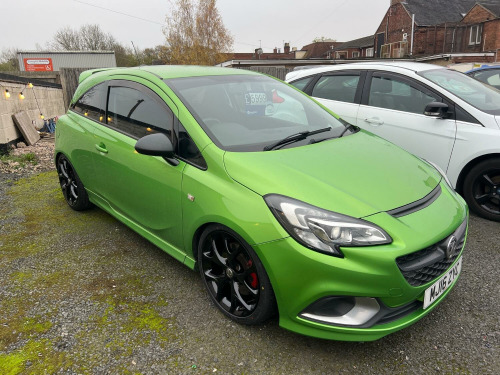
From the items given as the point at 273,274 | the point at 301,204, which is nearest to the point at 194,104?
the point at 301,204

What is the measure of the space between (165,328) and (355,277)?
127 centimetres

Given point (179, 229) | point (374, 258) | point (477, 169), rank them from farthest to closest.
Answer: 1. point (477, 169)
2. point (179, 229)
3. point (374, 258)

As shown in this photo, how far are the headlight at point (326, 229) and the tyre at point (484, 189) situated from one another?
97.4 inches

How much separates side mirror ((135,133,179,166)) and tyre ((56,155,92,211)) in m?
1.80

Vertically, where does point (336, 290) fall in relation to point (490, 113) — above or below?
below

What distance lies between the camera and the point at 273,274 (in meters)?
1.99

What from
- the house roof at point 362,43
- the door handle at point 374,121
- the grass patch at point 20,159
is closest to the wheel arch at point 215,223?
the door handle at point 374,121

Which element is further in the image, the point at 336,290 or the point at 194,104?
the point at 194,104

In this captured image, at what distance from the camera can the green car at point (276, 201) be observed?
189 cm

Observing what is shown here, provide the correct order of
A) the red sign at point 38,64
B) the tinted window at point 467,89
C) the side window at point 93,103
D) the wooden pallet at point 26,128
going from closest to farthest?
the side window at point 93,103 → the tinted window at point 467,89 → the wooden pallet at point 26,128 → the red sign at point 38,64

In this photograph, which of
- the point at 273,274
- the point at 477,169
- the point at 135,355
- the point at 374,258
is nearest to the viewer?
the point at 374,258

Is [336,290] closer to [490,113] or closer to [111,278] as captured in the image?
[111,278]

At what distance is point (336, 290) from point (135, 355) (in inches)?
48.3

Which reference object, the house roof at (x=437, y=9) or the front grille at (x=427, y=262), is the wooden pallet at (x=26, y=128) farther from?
the house roof at (x=437, y=9)
